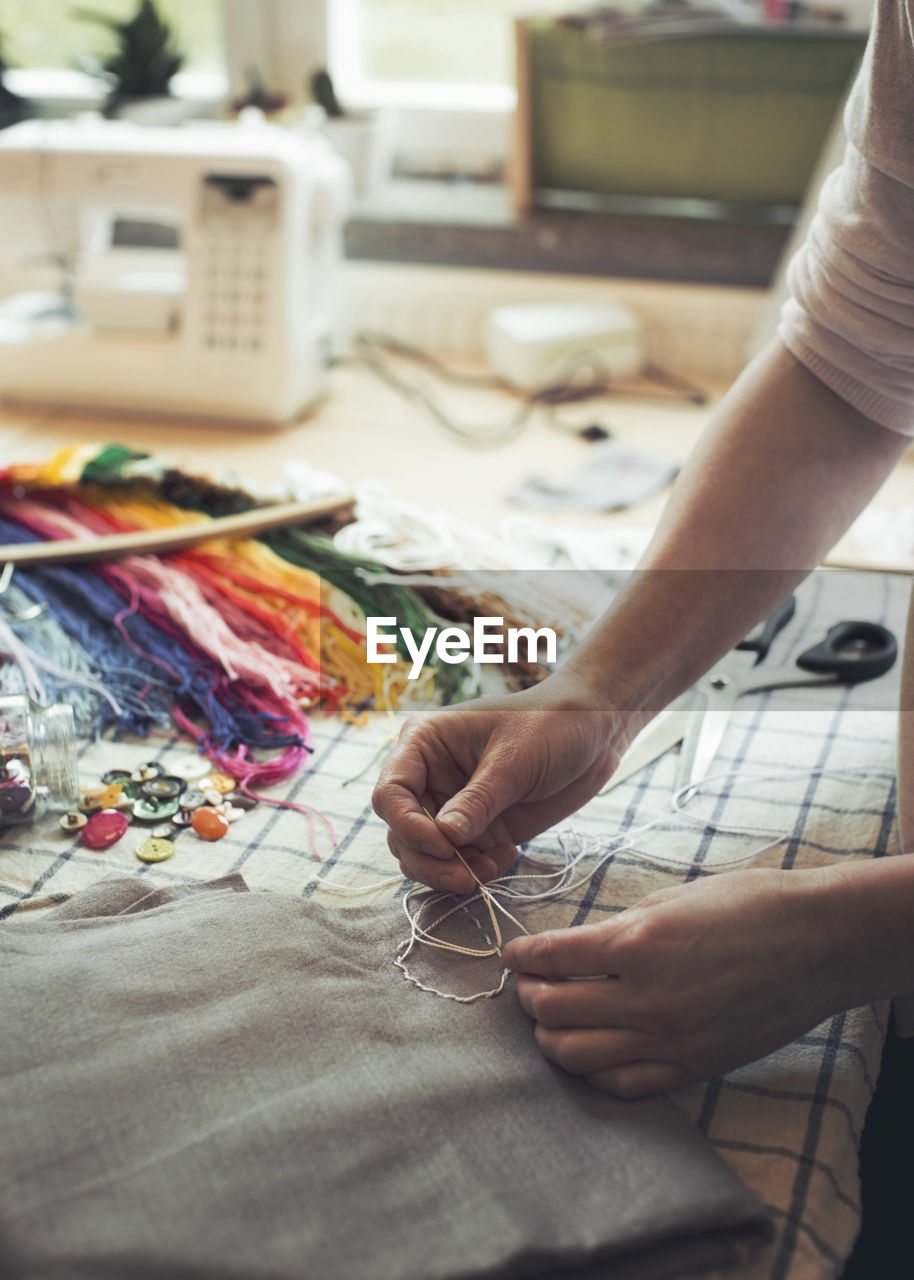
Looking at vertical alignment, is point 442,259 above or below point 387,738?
above

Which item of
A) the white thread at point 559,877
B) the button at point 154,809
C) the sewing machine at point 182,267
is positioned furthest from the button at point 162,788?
the sewing machine at point 182,267

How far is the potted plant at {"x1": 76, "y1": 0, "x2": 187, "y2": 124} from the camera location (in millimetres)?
2033

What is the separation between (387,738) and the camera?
101 cm

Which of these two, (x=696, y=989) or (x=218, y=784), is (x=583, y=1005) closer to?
(x=696, y=989)

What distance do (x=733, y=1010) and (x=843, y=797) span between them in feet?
1.03

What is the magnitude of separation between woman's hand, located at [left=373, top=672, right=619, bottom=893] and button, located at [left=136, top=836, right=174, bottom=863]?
6.5 inches

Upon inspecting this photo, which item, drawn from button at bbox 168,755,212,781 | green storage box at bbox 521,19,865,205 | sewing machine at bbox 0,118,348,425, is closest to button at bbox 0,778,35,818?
button at bbox 168,755,212,781

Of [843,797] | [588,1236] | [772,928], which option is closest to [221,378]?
[843,797]

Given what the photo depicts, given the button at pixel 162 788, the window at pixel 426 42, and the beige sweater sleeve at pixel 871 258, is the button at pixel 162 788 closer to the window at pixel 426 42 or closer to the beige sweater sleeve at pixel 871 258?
the beige sweater sleeve at pixel 871 258

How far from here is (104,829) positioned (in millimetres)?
872

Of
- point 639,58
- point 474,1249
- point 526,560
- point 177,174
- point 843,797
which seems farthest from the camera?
point 639,58

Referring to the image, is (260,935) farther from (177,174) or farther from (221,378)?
(177,174)

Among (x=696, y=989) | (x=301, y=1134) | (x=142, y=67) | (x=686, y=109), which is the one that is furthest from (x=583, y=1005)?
(x=142, y=67)

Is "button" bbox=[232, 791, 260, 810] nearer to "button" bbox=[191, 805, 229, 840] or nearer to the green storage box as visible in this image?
"button" bbox=[191, 805, 229, 840]
